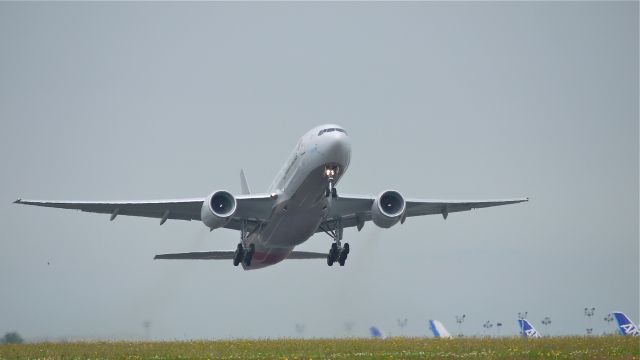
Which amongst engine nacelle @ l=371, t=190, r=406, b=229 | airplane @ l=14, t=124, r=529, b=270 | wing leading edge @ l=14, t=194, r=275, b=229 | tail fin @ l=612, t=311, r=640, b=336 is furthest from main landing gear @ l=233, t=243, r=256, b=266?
tail fin @ l=612, t=311, r=640, b=336

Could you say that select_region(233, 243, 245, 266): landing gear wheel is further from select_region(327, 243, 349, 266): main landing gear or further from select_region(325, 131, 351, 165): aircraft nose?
select_region(325, 131, 351, 165): aircraft nose

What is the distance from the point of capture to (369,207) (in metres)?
43.4

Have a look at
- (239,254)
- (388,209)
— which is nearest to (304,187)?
(388,209)

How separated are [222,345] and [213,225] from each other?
7.58 metres

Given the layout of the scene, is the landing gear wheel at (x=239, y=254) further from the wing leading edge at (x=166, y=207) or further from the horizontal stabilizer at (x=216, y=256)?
the horizontal stabilizer at (x=216, y=256)

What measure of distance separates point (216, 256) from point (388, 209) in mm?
10616

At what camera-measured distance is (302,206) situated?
1561 inches

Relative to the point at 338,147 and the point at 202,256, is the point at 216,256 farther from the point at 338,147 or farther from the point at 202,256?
the point at 338,147

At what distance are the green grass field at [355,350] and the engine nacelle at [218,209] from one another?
273 inches

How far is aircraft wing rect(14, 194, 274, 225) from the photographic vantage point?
1619 inches

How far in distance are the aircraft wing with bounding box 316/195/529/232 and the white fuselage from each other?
6.14 ft

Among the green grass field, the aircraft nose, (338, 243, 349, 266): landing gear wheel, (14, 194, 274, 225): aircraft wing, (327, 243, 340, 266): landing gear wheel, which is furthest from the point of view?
(338, 243, 349, 266): landing gear wheel

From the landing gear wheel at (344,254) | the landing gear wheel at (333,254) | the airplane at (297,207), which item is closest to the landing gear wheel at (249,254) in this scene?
the airplane at (297,207)

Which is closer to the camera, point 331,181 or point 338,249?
point 331,181
